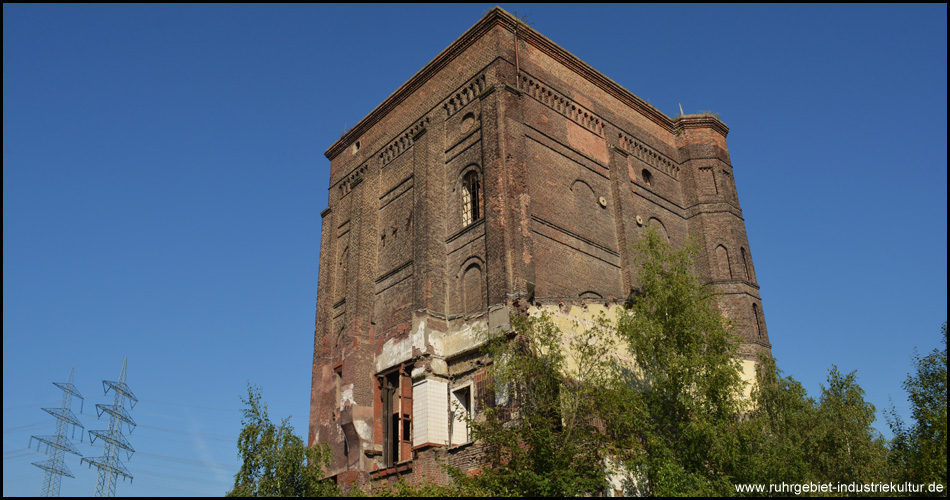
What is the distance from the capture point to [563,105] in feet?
79.3

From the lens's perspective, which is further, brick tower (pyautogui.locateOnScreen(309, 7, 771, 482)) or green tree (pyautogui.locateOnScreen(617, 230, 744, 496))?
brick tower (pyautogui.locateOnScreen(309, 7, 771, 482))

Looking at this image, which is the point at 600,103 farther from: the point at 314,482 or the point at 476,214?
the point at 314,482

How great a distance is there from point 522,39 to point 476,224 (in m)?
6.98

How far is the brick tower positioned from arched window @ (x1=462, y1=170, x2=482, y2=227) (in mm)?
54

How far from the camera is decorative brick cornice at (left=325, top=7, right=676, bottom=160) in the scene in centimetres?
2353

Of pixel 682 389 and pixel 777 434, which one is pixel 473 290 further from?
pixel 777 434

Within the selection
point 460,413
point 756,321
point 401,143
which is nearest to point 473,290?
point 460,413

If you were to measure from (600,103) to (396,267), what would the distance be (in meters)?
9.53

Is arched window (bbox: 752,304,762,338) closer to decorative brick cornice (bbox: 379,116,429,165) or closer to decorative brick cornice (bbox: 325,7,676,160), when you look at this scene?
decorative brick cornice (bbox: 325,7,676,160)

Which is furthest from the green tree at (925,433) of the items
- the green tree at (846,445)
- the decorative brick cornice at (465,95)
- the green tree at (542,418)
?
the decorative brick cornice at (465,95)

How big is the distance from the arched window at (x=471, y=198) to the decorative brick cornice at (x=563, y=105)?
3.43 meters

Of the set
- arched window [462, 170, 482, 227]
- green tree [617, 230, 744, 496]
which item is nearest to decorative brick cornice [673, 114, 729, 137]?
arched window [462, 170, 482, 227]

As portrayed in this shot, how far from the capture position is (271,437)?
60.6 ft

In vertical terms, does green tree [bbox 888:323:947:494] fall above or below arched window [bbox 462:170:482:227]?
below
